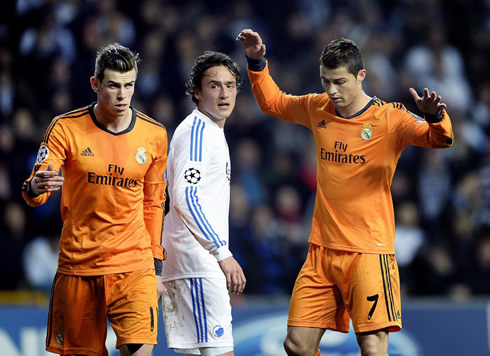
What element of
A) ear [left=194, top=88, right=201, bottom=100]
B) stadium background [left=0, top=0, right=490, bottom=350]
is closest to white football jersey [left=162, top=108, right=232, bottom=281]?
ear [left=194, top=88, right=201, bottom=100]

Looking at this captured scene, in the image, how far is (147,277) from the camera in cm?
509

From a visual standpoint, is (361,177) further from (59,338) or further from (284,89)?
(284,89)

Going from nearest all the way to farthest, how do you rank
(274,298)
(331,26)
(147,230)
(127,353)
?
(127,353) → (147,230) → (274,298) → (331,26)

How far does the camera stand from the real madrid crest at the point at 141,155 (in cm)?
515

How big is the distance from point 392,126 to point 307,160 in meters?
5.27

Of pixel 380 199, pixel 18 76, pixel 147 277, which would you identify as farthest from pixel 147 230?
pixel 18 76

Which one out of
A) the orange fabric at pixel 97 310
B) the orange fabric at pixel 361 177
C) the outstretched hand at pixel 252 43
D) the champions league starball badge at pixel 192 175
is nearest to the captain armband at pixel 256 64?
the outstretched hand at pixel 252 43

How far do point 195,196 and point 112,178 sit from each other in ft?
1.73

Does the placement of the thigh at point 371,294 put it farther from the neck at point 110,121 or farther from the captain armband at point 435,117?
the neck at point 110,121

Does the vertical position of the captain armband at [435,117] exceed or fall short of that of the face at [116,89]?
it falls short

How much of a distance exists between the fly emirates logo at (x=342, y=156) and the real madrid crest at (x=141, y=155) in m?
1.22

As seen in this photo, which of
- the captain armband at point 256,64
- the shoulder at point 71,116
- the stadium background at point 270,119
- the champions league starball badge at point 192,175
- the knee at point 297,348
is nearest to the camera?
the shoulder at point 71,116

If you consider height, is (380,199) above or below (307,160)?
below

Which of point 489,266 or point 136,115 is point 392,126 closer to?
point 136,115
